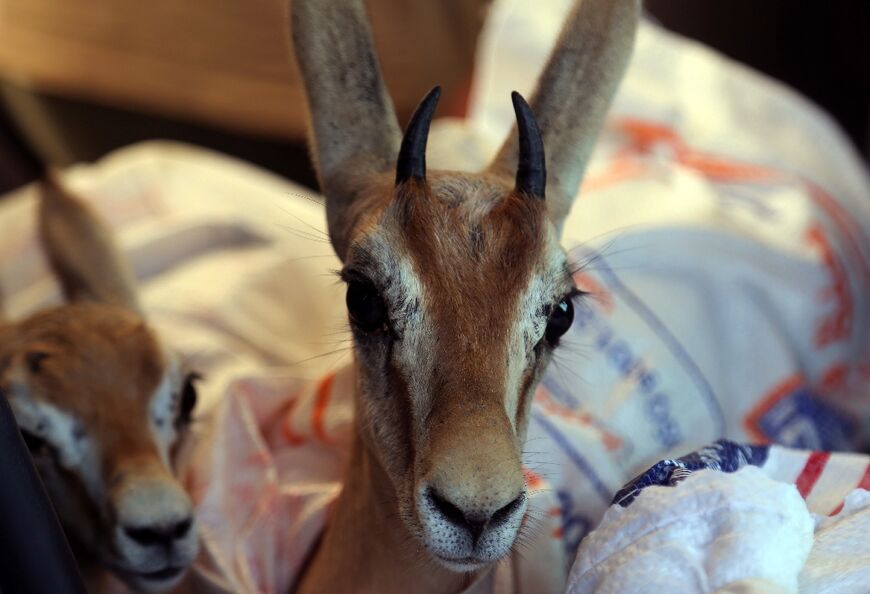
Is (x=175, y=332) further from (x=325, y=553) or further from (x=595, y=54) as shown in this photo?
(x=595, y=54)

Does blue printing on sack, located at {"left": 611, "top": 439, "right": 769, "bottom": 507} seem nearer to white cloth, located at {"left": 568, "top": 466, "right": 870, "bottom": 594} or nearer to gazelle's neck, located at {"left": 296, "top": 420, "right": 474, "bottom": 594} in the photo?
white cloth, located at {"left": 568, "top": 466, "right": 870, "bottom": 594}

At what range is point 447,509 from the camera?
2.23 feet

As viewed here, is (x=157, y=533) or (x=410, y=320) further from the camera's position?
(x=157, y=533)

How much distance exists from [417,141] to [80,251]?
606 millimetres

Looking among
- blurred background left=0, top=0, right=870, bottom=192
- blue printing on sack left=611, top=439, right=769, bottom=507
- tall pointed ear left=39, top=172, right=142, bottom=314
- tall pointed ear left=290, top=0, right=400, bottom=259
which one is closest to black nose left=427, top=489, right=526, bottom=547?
blue printing on sack left=611, top=439, right=769, bottom=507

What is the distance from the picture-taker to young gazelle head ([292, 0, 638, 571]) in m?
0.68

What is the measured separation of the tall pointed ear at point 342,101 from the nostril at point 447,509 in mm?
316

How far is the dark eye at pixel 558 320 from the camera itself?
795mm

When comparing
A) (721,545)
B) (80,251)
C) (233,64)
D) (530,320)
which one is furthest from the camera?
(233,64)

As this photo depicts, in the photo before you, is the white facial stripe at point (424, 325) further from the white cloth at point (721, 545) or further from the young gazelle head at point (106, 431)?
the young gazelle head at point (106, 431)

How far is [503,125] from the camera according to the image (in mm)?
1553

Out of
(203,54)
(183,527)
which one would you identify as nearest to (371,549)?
(183,527)

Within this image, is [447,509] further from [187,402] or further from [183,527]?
[187,402]

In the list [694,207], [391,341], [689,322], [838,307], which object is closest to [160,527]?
[391,341]
